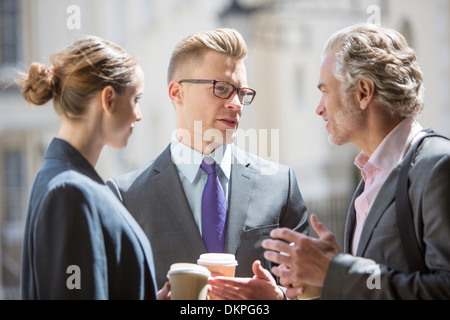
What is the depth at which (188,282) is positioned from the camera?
1881 millimetres

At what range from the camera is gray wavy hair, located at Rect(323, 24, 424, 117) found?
2105 millimetres

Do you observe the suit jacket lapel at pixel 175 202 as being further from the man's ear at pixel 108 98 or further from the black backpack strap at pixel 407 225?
the black backpack strap at pixel 407 225

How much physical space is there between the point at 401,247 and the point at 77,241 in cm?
101

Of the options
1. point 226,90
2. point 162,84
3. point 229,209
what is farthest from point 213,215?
point 162,84

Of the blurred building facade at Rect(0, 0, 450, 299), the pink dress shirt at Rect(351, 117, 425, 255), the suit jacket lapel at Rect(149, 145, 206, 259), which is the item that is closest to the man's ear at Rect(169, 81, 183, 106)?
the suit jacket lapel at Rect(149, 145, 206, 259)

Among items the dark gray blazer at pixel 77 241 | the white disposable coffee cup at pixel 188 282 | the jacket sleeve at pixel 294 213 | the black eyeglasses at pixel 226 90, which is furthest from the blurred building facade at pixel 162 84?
the dark gray blazer at pixel 77 241

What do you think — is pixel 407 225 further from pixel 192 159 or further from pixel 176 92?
pixel 176 92

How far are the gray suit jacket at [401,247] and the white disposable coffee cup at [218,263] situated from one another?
369 millimetres

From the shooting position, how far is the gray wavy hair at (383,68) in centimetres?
211

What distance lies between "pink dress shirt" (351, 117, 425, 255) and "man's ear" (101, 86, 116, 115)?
94cm

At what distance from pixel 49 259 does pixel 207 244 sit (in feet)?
2.77

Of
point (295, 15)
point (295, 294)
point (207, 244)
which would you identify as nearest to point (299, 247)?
point (295, 294)

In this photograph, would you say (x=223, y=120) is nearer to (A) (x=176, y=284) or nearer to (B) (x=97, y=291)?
(A) (x=176, y=284)

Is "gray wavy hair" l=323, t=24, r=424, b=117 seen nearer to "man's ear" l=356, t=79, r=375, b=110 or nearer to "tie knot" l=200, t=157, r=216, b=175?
"man's ear" l=356, t=79, r=375, b=110
